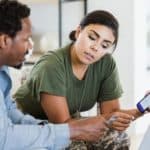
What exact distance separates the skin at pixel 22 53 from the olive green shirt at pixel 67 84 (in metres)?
0.36

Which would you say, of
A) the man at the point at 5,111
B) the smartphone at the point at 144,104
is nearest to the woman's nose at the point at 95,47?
the smartphone at the point at 144,104

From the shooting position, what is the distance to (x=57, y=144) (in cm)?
119

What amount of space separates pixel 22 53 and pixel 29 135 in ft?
0.86

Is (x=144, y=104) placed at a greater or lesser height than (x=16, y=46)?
lesser

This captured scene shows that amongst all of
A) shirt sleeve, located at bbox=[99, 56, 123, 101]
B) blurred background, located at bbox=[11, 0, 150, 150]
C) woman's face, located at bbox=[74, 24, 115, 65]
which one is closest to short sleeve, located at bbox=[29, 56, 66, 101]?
woman's face, located at bbox=[74, 24, 115, 65]

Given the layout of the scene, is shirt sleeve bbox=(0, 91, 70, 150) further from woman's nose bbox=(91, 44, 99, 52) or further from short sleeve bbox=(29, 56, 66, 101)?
woman's nose bbox=(91, 44, 99, 52)

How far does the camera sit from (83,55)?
5.45 ft

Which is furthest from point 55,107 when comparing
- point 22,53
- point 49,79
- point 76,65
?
point 22,53

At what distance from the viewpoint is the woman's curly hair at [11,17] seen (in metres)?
1.12

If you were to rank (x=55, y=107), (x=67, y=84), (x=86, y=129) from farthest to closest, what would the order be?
(x=67, y=84) < (x=55, y=107) < (x=86, y=129)

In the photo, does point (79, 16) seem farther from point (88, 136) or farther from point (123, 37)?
point (88, 136)

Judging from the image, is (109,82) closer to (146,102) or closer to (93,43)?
(93,43)

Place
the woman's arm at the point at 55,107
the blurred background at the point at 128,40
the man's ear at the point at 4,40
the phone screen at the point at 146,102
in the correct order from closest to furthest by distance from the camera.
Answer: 1. the man's ear at the point at 4,40
2. the phone screen at the point at 146,102
3. the woman's arm at the point at 55,107
4. the blurred background at the point at 128,40

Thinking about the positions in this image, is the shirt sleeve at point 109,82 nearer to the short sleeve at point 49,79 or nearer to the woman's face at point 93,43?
the woman's face at point 93,43
